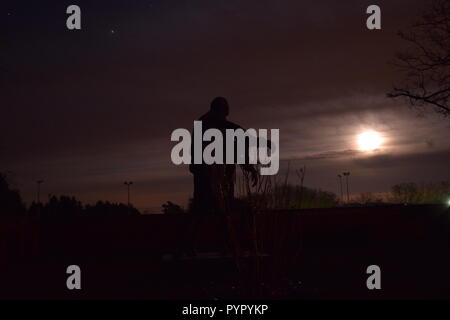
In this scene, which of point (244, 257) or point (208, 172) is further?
point (208, 172)

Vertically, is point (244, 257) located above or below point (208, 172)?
below

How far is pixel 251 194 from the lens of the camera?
392cm

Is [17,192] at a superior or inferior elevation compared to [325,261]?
superior

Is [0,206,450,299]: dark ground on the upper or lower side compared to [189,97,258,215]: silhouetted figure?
lower

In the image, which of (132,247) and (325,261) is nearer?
(325,261)

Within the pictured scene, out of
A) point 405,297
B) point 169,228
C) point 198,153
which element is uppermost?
point 198,153

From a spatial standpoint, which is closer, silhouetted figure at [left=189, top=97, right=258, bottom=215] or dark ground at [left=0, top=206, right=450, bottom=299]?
dark ground at [left=0, top=206, right=450, bottom=299]

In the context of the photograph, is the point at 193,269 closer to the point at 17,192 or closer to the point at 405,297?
the point at 405,297

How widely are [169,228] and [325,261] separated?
10.7 feet

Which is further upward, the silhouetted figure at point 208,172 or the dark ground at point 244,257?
the silhouetted figure at point 208,172

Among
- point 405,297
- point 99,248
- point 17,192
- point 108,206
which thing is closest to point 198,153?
point 405,297

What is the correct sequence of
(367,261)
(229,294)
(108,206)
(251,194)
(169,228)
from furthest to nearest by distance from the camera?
(108,206), (169,228), (367,261), (229,294), (251,194)

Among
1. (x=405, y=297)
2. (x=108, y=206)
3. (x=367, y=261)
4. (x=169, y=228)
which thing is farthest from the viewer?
(x=108, y=206)

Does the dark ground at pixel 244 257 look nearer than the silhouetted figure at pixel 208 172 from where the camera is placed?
Yes
